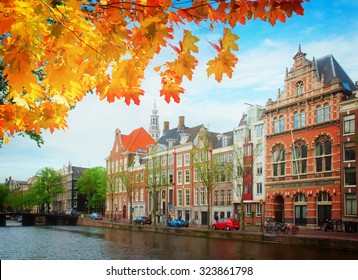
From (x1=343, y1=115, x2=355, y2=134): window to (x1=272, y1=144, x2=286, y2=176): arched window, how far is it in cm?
725

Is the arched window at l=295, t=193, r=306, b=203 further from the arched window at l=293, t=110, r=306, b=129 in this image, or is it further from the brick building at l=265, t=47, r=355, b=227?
the arched window at l=293, t=110, r=306, b=129

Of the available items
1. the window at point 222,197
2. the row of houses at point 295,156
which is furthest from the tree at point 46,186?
the window at point 222,197

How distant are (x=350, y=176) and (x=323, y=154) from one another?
10.9 ft

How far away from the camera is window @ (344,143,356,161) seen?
3297 cm

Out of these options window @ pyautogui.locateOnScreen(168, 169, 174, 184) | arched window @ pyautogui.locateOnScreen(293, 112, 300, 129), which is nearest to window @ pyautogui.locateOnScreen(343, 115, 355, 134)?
arched window @ pyautogui.locateOnScreen(293, 112, 300, 129)

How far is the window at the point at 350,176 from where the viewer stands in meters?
32.7

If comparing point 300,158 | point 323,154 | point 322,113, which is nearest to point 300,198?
point 300,158

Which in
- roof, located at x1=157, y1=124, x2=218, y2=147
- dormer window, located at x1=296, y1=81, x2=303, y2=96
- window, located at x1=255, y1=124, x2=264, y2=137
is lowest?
window, located at x1=255, y1=124, x2=264, y2=137

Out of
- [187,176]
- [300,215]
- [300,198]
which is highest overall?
[187,176]

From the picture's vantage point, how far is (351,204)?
3244cm

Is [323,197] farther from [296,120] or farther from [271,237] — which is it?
[271,237]

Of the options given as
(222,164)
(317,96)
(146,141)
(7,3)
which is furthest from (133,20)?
(146,141)

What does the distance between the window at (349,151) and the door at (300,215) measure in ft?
19.8
